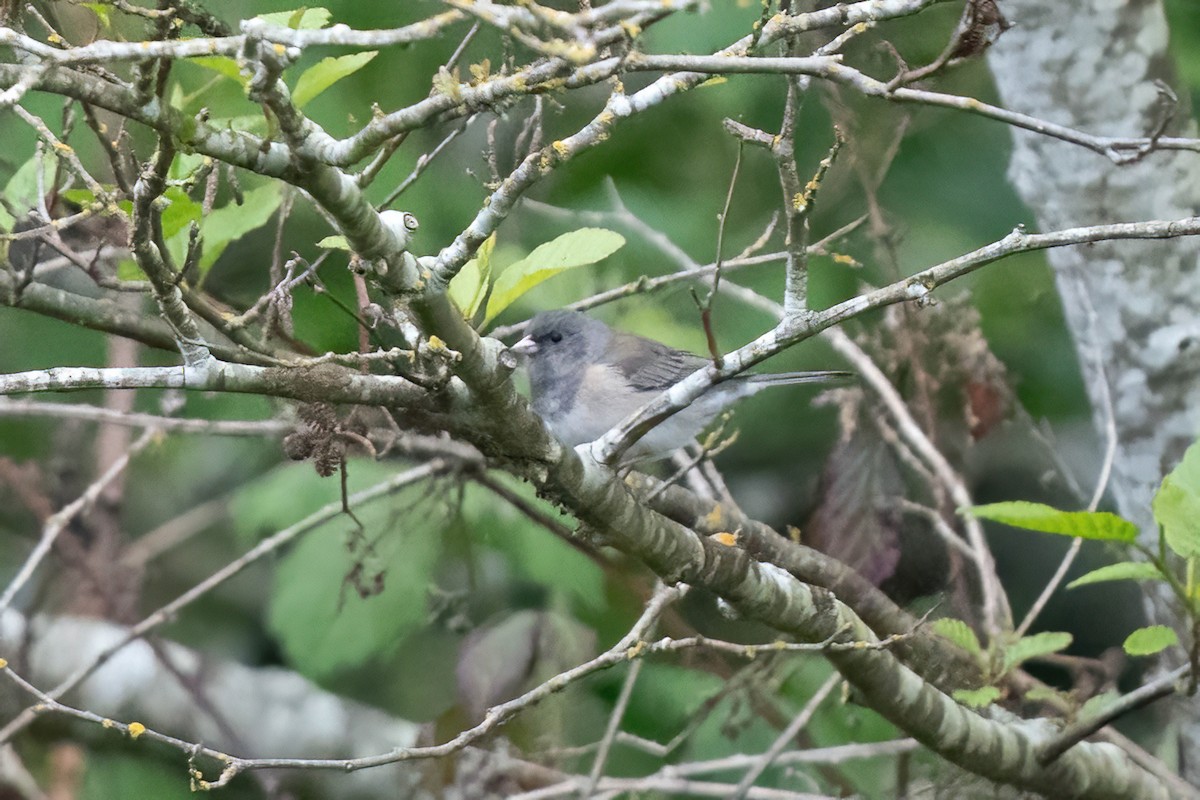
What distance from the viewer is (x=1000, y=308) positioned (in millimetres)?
3793

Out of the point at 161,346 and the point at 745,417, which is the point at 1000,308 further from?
the point at 161,346

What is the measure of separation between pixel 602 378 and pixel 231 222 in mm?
1278

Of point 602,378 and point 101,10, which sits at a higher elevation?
point 602,378

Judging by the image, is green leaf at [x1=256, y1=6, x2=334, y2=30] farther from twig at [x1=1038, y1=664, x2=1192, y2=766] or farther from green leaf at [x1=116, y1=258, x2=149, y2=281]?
twig at [x1=1038, y1=664, x2=1192, y2=766]

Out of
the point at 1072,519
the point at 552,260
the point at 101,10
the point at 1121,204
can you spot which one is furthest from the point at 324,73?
the point at 1121,204

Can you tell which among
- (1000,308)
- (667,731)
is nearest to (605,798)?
(667,731)

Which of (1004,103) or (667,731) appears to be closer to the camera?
(1004,103)

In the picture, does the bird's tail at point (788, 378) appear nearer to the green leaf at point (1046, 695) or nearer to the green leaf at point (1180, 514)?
the green leaf at point (1046, 695)

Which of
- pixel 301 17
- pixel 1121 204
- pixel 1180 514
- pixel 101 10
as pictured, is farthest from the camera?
pixel 1121 204

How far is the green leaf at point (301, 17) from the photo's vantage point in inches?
57.1

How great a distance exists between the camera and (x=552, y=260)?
1.81 meters

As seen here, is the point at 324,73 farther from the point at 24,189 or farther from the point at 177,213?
the point at 24,189

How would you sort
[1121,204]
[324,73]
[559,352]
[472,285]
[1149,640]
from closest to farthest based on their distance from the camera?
1. [324,73]
2. [472,285]
3. [1149,640]
4. [1121,204]
5. [559,352]

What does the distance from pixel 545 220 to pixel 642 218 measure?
37cm
